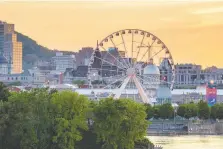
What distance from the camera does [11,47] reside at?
17762 cm

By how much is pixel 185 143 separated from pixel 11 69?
125441 millimetres

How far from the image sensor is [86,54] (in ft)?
598

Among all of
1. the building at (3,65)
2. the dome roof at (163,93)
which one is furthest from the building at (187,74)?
the dome roof at (163,93)

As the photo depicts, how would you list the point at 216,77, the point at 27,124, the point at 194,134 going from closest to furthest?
the point at 27,124
the point at 194,134
the point at 216,77

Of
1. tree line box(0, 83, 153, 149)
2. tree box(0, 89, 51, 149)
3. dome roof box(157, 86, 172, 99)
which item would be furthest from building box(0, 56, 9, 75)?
tree box(0, 89, 51, 149)

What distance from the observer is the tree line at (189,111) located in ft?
207

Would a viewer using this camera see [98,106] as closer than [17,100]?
No

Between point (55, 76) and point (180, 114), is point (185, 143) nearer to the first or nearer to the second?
point (180, 114)

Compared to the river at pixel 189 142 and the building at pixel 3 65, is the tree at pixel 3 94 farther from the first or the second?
the building at pixel 3 65

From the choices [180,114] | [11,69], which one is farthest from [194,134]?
[11,69]

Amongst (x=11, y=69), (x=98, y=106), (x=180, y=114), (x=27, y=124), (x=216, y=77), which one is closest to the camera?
(x=27, y=124)

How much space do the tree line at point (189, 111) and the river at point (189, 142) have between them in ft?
27.1

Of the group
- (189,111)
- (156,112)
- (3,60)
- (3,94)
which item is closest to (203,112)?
(189,111)

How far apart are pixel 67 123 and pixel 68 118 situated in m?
0.73
